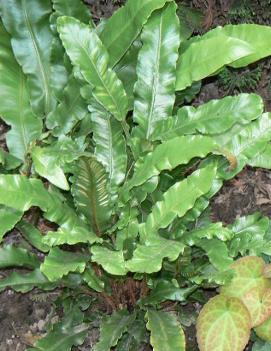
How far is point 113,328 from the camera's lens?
2834 millimetres

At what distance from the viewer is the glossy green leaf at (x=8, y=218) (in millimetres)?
2600

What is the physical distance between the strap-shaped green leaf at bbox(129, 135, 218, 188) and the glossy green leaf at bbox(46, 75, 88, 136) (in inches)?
22.2

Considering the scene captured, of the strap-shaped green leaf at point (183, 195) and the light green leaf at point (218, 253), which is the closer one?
the strap-shaped green leaf at point (183, 195)

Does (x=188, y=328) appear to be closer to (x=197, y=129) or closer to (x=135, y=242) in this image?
(x=135, y=242)

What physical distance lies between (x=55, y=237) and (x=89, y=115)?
78 centimetres

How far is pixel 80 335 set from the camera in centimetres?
298

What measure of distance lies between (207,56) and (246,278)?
1.03m

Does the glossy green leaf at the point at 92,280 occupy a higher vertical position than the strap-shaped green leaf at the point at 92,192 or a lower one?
lower

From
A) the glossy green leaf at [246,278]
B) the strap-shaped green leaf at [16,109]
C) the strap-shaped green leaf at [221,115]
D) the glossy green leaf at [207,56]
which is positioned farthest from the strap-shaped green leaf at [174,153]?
the strap-shaped green leaf at [16,109]

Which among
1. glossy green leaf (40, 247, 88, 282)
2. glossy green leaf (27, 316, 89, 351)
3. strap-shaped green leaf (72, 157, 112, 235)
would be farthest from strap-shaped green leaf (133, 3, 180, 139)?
glossy green leaf (27, 316, 89, 351)

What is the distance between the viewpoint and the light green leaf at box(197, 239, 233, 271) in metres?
2.58

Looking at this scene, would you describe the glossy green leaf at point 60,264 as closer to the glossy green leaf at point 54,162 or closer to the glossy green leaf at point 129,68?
the glossy green leaf at point 54,162

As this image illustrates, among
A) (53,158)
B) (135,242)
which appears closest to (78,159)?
(53,158)

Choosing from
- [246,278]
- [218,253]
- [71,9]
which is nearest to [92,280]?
[218,253]
